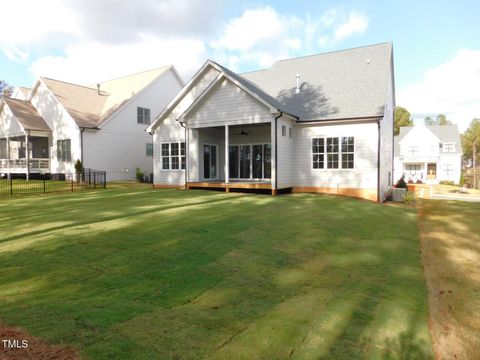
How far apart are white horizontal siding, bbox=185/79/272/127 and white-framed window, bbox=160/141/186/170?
1.93 metres

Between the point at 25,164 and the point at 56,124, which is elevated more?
the point at 56,124

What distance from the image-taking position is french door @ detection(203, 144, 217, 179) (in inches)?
791

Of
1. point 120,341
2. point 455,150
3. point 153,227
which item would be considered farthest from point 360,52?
point 455,150

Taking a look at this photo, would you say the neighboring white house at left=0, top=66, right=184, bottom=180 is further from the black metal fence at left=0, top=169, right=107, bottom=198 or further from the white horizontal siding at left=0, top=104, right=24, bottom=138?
the black metal fence at left=0, top=169, right=107, bottom=198

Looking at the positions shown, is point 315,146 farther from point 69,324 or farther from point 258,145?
point 69,324

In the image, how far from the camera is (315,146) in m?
17.5

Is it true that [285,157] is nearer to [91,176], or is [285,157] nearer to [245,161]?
[245,161]

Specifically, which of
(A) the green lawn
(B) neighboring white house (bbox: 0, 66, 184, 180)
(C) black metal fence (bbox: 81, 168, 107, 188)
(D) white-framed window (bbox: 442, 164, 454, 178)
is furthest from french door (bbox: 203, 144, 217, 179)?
(D) white-framed window (bbox: 442, 164, 454, 178)

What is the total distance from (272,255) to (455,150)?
166 ft

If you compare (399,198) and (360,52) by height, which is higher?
(360,52)

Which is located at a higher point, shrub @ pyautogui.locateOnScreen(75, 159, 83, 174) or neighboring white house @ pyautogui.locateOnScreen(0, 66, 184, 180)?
neighboring white house @ pyautogui.locateOnScreen(0, 66, 184, 180)

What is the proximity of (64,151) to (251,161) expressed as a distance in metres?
14.7

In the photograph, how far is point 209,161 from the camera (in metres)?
20.6

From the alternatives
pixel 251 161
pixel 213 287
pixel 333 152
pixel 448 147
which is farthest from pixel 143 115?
pixel 448 147
